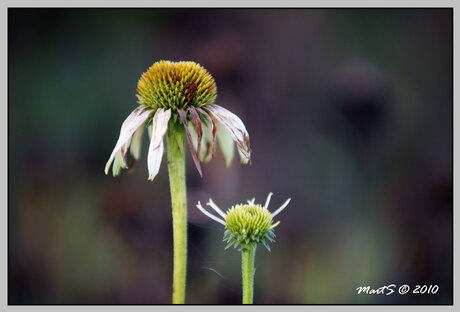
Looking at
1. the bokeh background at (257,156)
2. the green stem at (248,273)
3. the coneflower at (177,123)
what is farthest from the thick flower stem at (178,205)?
the bokeh background at (257,156)

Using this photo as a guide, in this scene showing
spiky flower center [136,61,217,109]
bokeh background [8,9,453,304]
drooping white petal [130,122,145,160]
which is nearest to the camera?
spiky flower center [136,61,217,109]

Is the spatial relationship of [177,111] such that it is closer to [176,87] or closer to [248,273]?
[176,87]

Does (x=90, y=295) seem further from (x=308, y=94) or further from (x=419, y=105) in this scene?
(x=419, y=105)

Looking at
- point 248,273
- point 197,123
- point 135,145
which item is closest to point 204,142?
point 135,145

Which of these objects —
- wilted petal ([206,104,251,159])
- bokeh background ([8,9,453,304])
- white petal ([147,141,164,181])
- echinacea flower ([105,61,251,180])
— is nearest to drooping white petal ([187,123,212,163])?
echinacea flower ([105,61,251,180])

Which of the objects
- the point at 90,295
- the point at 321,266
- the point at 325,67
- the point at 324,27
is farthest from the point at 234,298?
the point at 324,27

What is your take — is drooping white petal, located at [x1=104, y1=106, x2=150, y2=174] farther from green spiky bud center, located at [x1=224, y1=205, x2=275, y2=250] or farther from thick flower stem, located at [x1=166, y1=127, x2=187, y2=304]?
green spiky bud center, located at [x1=224, y1=205, x2=275, y2=250]
